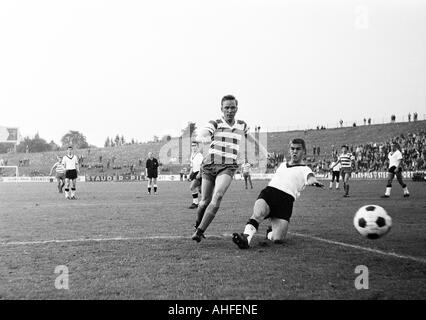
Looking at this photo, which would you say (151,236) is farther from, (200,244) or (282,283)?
(282,283)

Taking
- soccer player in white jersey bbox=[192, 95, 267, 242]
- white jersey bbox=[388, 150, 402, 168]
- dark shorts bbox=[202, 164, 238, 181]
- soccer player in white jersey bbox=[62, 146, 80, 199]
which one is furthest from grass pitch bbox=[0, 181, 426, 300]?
soccer player in white jersey bbox=[62, 146, 80, 199]

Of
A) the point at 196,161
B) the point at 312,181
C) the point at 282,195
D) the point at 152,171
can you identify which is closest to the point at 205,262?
the point at 282,195

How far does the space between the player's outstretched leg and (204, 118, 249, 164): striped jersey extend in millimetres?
879

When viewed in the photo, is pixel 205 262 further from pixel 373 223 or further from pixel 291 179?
pixel 291 179

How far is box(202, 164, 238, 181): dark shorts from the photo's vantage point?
773cm

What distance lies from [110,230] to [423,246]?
5.51 m

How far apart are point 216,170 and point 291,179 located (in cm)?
124

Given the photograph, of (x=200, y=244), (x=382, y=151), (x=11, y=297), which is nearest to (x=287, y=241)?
(x=200, y=244)

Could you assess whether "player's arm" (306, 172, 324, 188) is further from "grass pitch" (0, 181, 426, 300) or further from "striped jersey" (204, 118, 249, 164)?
"striped jersey" (204, 118, 249, 164)

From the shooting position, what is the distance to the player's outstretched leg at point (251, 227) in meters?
6.80

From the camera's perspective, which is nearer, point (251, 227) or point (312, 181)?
point (251, 227)

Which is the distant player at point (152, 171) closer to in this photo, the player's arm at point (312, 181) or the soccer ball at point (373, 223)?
the player's arm at point (312, 181)

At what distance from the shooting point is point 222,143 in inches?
307
